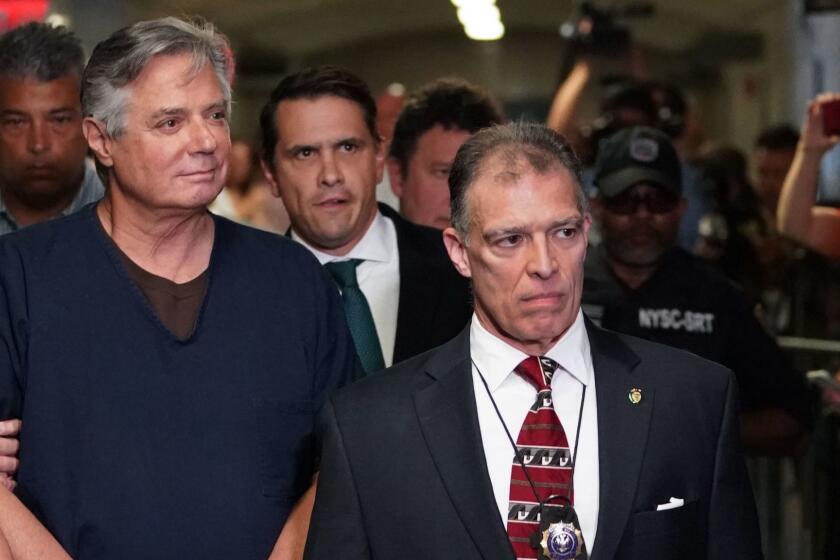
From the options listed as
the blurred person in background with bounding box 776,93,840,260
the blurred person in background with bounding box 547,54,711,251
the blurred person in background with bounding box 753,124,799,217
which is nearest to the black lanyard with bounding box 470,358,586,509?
the blurred person in background with bounding box 776,93,840,260

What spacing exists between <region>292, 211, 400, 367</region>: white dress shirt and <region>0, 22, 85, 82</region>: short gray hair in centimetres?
83

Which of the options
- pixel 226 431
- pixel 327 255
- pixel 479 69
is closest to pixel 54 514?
pixel 226 431

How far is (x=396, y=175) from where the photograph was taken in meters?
4.82

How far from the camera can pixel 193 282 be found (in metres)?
3.17

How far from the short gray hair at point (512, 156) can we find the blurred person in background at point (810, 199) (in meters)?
2.08

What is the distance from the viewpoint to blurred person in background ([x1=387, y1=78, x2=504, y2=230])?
4617 mm

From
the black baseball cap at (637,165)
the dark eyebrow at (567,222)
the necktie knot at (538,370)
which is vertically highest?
the black baseball cap at (637,165)

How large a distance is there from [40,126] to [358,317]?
1036 mm

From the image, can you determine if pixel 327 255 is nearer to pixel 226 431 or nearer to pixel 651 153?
pixel 226 431

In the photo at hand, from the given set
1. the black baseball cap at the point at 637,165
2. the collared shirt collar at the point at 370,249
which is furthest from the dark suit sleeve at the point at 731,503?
the black baseball cap at the point at 637,165

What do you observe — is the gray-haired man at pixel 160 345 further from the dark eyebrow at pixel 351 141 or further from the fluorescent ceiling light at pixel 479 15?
the fluorescent ceiling light at pixel 479 15

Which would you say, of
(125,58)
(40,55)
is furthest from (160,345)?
(40,55)

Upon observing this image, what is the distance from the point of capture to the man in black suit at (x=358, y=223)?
3732 mm

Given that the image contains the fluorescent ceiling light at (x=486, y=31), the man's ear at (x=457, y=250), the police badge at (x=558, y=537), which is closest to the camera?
the police badge at (x=558, y=537)
